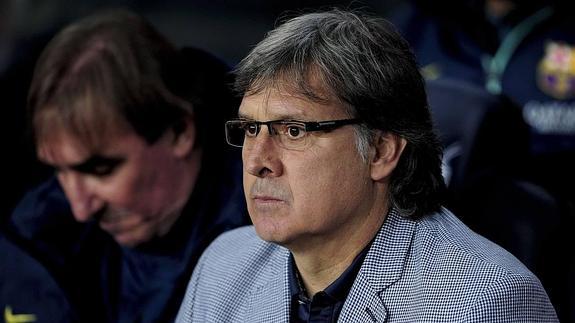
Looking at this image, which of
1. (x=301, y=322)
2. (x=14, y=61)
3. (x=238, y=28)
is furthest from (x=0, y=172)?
(x=301, y=322)

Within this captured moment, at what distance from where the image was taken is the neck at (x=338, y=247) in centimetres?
229

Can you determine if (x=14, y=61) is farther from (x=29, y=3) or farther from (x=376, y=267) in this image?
(x=376, y=267)

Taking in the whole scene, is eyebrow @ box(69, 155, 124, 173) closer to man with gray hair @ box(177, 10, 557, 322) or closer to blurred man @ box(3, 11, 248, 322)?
blurred man @ box(3, 11, 248, 322)

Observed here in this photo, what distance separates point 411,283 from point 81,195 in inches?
47.5

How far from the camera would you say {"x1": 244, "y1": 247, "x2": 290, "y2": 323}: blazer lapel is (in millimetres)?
2400

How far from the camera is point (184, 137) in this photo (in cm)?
316

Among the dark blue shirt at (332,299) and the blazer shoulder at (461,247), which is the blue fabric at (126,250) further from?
the blazer shoulder at (461,247)

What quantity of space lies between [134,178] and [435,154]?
994mm

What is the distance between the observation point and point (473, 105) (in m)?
3.26

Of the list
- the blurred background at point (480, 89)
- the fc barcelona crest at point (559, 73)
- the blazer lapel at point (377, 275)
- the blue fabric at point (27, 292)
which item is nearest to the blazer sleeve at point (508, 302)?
the blazer lapel at point (377, 275)

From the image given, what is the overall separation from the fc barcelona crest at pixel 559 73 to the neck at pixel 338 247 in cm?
253

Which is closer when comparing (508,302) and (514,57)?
(508,302)

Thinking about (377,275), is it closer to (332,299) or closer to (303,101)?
(332,299)

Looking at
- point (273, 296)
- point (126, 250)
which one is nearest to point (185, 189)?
point (126, 250)
